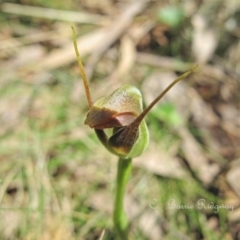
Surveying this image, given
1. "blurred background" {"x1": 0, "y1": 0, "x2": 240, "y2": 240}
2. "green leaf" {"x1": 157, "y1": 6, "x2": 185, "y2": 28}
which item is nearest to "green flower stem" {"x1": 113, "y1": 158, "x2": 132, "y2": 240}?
"blurred background" {"x1": 0, "y1": 0, "x2": 240, "y2": 240}

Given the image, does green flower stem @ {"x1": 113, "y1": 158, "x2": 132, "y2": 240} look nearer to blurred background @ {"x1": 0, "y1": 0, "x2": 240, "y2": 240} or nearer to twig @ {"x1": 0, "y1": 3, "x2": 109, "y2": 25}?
blurred background @ {"x1": 0, "y1": 0, "x2": 240, "y2": 240}

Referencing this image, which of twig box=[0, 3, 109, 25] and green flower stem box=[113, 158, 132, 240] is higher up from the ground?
green flower stem box=[113, 158, 132, 240]

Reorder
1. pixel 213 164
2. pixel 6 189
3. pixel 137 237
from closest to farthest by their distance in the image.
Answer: pixel 137 237 < pixel 6 189 < pixel 213 164

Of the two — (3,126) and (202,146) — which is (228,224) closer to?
(202,146)

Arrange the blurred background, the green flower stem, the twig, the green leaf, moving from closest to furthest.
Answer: the green flower stem < the blurred background < the green leaf < the twig

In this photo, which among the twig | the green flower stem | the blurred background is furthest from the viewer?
the twig

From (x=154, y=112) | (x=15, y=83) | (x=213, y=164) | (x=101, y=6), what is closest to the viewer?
(x=213, y=164)

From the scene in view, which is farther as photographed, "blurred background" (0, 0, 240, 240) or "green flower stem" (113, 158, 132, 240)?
"blurred background" (0, 0, 240, 240)

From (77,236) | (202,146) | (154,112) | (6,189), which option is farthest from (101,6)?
(77,236)
